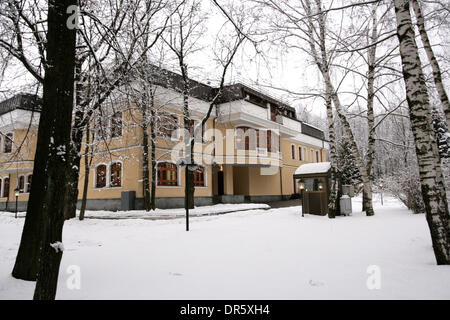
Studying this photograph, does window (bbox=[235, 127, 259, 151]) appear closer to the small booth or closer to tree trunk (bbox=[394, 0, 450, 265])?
the small booth

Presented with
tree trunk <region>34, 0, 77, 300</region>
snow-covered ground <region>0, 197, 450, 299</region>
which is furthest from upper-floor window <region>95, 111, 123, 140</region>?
snow-covered ground <region>0, 197, 450, 299</region>

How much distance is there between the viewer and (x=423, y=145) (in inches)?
152

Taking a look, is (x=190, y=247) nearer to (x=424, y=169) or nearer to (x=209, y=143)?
(x=424, y=169)

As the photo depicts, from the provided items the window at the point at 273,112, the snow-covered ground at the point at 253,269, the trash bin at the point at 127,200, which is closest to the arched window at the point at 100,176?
the trash bin at the point at 127,200

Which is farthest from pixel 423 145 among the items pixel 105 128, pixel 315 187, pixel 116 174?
pixel 116 174

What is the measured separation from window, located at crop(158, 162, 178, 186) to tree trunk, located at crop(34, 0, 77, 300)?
15123mm

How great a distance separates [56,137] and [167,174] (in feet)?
52.5

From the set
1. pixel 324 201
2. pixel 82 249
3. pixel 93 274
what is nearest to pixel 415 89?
pixel 93 274

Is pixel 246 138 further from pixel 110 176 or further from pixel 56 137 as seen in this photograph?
pixel 56 137

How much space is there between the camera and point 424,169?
3863 mm

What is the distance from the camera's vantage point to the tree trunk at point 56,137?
2.49m

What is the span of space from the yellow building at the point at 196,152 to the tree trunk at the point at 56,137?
10.4 m

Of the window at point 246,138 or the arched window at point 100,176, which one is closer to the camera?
the arched window at point 100,176

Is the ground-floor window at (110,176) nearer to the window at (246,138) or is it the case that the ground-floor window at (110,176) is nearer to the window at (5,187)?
the window at (246,138)
